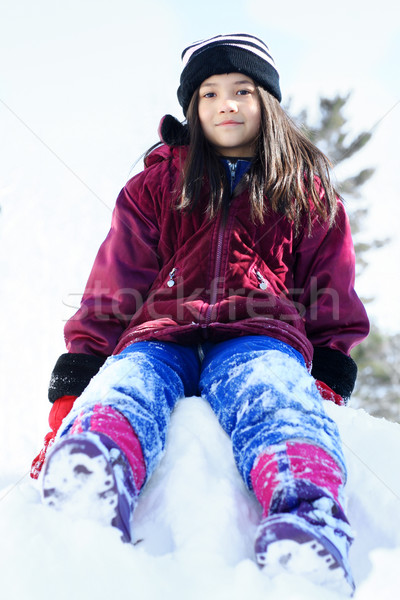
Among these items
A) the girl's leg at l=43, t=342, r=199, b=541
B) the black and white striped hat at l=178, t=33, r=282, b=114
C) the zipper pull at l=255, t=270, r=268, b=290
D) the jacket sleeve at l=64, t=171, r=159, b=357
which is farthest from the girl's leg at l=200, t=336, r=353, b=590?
the black and white striped hat at l=178, t=33, r=282, b=114

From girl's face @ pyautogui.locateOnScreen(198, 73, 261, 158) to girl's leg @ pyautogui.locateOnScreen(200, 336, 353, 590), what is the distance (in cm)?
84

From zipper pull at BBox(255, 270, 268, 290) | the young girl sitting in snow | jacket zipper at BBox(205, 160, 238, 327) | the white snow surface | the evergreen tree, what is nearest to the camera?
the white snow surface

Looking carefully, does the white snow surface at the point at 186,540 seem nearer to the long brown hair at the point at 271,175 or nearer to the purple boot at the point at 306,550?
the purple boot at the point at 306,550

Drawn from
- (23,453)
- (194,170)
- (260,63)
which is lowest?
(23,453)

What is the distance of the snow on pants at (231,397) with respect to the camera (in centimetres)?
130

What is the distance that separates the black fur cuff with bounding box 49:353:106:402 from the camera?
1934 millimetres

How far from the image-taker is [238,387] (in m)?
1.52

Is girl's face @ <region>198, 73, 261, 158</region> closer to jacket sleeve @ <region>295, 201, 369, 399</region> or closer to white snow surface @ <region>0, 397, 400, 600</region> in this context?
jacket sleeve @ <region>295, 201, 369, 399</region>

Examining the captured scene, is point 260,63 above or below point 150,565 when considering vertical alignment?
above

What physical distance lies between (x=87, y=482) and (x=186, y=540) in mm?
252

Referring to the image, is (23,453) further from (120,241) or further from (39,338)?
(120,241)

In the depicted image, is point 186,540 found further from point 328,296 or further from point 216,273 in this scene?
point 328,296

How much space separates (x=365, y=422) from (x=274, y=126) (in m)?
1.14

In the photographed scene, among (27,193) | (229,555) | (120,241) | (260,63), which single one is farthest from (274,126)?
(27,193)
